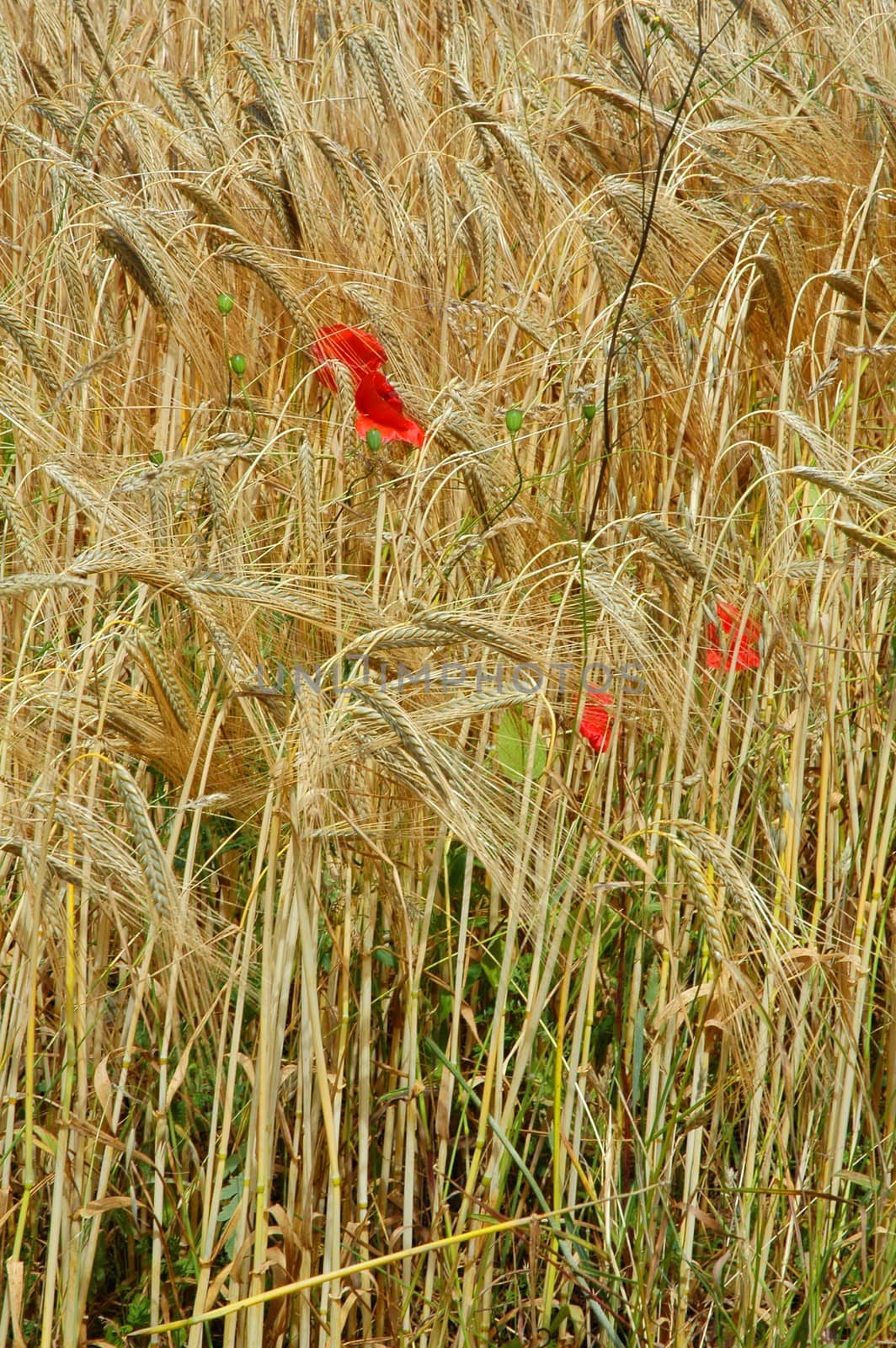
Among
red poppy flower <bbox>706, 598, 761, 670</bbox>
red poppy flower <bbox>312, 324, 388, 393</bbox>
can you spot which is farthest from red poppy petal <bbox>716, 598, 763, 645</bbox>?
red poppy flower <bbox>312, 324, 388, 393</bbox>

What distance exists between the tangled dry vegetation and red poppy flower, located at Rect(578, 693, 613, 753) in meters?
0.03

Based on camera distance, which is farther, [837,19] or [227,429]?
[837,19]

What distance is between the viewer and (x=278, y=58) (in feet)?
8.23

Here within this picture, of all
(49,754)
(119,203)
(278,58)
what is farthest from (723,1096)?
(278,58)

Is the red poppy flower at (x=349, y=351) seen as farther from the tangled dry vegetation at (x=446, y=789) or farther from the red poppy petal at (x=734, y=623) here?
the red poppy petal at (x=734, y=623)

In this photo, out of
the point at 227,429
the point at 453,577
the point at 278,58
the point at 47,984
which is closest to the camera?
the point at 47,984

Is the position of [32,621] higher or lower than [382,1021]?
higher

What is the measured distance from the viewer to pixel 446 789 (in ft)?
3.17

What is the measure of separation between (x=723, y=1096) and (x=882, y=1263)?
0.22 metres

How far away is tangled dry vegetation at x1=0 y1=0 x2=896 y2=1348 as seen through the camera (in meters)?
1.10

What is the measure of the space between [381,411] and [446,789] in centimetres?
66

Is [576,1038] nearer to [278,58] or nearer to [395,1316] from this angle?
[395,1316]

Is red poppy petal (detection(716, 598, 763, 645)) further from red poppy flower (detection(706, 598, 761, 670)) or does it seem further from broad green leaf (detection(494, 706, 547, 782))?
broad green leaf (detection(494, 706, 547, 782))

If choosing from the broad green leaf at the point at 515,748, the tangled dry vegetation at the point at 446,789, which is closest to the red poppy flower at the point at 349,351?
the tangled dry vegetation at the point at 446,789
